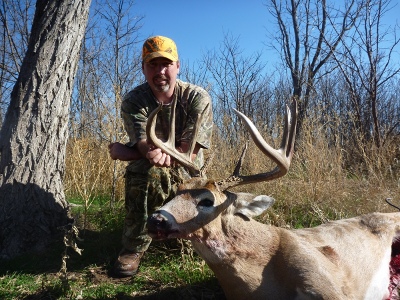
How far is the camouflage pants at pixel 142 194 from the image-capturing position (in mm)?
4020

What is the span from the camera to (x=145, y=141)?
389 cm

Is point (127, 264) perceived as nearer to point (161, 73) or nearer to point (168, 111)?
point (168, 111)

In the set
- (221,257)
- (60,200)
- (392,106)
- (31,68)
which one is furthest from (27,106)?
(392,106)

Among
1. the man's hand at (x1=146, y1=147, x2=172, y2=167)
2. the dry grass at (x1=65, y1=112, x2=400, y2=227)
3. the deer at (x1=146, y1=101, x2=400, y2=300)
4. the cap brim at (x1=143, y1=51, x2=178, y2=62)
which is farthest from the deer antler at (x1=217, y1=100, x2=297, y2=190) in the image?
the dry grass at (x1=65, y1=112, x2=400, y2=227)

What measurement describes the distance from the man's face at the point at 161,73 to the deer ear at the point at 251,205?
5.42 ft

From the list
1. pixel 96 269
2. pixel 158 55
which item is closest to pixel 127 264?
pixel 96 269

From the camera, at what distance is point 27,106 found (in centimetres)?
427

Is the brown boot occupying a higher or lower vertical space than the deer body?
lower

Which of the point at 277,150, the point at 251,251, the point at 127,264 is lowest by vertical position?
the point at 127,264

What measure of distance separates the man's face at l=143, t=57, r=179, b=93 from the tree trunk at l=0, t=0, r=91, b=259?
0.98m

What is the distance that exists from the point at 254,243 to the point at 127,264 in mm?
1472

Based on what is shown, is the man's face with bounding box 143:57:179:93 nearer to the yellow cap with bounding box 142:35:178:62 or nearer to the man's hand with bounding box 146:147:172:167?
the yellow cap with bounding box 142:35:178:62

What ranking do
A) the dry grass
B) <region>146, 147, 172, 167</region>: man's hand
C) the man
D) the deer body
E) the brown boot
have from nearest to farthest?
the deer body < <region>146, 147, 172, 167</region>: man's hand < the brown boot < the man < the dry grass

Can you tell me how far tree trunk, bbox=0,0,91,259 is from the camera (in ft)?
13.8
